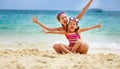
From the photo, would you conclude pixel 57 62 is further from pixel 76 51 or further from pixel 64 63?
pixel 76 51

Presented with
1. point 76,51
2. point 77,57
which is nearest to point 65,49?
point 76,51

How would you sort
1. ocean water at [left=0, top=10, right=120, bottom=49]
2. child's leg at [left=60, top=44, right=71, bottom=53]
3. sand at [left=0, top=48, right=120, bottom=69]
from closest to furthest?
sand at [left=0, top=48, right=120, bottom=69]
child's leg at [left=60, top=44, right=71, bottom=53]
ocean water at [left=0, top=10, right=120, bottom=49]

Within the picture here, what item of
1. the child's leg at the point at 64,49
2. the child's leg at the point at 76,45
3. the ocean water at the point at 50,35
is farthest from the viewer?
the ocean water at the point at 50,35

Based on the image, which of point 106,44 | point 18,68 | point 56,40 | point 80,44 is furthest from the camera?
point 56,40

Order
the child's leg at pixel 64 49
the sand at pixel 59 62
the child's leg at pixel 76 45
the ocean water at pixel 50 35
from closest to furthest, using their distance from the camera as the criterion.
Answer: the sand at pixel 59 62
the child's leg at pixel 76 45
the child's leg at pixel 64 49
the ocean water at pixel 50 35

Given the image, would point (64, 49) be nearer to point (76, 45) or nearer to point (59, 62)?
point (76, 45)

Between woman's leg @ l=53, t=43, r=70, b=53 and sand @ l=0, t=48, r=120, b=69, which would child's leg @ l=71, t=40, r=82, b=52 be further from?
sand @ l=0, t=48, r=120, b=69

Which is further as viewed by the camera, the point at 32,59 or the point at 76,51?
the point at 76,51

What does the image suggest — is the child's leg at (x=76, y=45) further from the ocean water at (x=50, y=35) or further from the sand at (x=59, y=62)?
the ocean water at (x=50, y=35)

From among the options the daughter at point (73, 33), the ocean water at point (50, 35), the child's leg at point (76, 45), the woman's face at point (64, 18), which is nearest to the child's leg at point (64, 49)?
the daughter at point (73, 33)

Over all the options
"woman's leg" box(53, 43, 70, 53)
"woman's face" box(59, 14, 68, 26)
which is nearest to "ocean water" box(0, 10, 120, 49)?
"woman's leg" box(53, 43, 70, 53)

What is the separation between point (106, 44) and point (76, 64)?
20.9 feet

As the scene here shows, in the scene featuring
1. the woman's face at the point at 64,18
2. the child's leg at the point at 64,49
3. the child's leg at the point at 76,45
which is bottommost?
the child's leg at the point at 64,49

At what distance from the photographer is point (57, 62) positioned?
552cm
